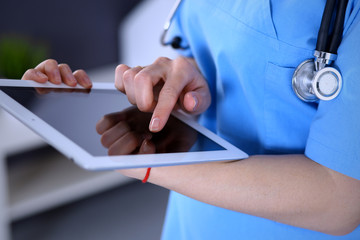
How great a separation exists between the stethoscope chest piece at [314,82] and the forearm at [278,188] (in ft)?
0.32

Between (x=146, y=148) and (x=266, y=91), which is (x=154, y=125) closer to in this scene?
(x=146, y=148)

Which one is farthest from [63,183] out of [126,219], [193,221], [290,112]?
[290,112]

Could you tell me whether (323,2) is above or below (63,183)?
above

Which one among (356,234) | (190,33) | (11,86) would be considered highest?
(190,33)

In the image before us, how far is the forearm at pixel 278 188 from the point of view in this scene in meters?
0.51

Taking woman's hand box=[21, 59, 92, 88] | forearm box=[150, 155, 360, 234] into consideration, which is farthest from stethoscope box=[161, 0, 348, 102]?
woman's hand box=[21, 59, 92, 88]

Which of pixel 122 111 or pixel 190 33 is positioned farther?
pixel 190 33

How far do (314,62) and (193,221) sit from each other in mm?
414

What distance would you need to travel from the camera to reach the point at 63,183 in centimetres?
189

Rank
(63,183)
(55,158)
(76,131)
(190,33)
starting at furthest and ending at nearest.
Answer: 1. (55,158)
2. (63,183)
3. (190,33)
4. (76,131)

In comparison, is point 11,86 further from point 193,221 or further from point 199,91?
point 193,221

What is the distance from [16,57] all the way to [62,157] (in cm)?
65

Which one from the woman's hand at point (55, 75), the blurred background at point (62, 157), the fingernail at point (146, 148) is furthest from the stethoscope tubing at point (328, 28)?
the blurred background at point (62, 157)

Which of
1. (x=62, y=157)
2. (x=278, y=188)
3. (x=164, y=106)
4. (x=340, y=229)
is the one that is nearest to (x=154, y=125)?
(x=164, y=106)
